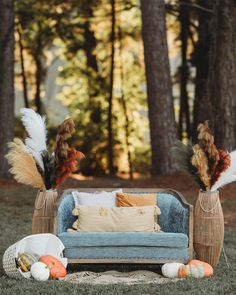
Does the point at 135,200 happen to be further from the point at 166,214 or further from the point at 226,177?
the point at 226,177

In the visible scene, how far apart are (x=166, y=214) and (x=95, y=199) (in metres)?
0.82

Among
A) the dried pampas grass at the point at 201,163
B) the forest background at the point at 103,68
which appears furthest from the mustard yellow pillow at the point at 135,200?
the forest background at the point at 103,68

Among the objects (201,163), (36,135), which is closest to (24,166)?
(36,135)

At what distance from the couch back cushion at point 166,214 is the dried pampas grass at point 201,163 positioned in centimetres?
39

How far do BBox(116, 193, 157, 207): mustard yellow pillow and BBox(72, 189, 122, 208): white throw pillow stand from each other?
0.08 m

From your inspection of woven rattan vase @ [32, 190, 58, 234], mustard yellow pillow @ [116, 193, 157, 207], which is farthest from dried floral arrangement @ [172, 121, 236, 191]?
woven rattan vase @ [32, 190, 58, 234]

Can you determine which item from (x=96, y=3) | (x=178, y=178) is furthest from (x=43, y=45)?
(x=178, y=178)

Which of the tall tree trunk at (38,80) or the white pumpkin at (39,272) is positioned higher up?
the tall tree trunk at (38,80)

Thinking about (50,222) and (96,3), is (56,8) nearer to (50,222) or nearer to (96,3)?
(96,3)

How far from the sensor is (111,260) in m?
7.81

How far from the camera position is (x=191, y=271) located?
24.8 feet

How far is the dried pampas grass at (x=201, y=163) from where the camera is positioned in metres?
8.05

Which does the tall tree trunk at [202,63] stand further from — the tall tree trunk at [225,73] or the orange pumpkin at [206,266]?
the orange pumpkin at [206,266]

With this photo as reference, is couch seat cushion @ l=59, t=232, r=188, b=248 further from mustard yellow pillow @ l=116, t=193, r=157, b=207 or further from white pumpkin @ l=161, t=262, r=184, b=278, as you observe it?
mustard yellow pillow @ l=116, t=193, r=157, b=207
